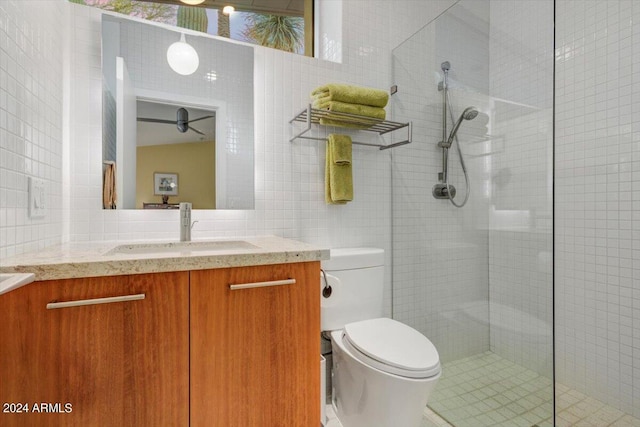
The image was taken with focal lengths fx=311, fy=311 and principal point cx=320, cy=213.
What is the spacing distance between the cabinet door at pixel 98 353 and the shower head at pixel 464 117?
1.48m

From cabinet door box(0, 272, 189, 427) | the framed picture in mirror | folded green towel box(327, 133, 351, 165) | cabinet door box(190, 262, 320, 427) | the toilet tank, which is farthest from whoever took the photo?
folded green towel box(327, 133, 351, 165)

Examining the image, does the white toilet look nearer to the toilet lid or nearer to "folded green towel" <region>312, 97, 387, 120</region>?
the toilet lid

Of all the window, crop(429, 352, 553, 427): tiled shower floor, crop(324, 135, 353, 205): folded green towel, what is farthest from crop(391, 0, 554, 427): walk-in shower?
the window

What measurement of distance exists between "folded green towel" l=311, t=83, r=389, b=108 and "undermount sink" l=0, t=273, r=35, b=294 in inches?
51.5

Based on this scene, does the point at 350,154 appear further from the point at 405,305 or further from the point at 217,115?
the point at 405,305

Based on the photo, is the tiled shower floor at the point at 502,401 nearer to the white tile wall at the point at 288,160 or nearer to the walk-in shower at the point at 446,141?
the white tile wall at the point at 288,160

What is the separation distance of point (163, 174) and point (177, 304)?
0.78 metres

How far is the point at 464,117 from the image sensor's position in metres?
1.64

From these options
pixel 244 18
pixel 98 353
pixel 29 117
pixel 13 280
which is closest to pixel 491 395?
pixel 98 353

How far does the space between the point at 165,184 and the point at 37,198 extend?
49 centimetres

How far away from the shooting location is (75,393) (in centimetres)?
76

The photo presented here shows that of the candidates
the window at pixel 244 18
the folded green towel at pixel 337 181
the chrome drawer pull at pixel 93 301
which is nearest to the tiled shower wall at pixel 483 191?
the folded green towel at pixel 337 181

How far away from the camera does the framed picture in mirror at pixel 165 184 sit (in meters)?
1.41

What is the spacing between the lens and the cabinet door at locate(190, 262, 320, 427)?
2.88 feet
